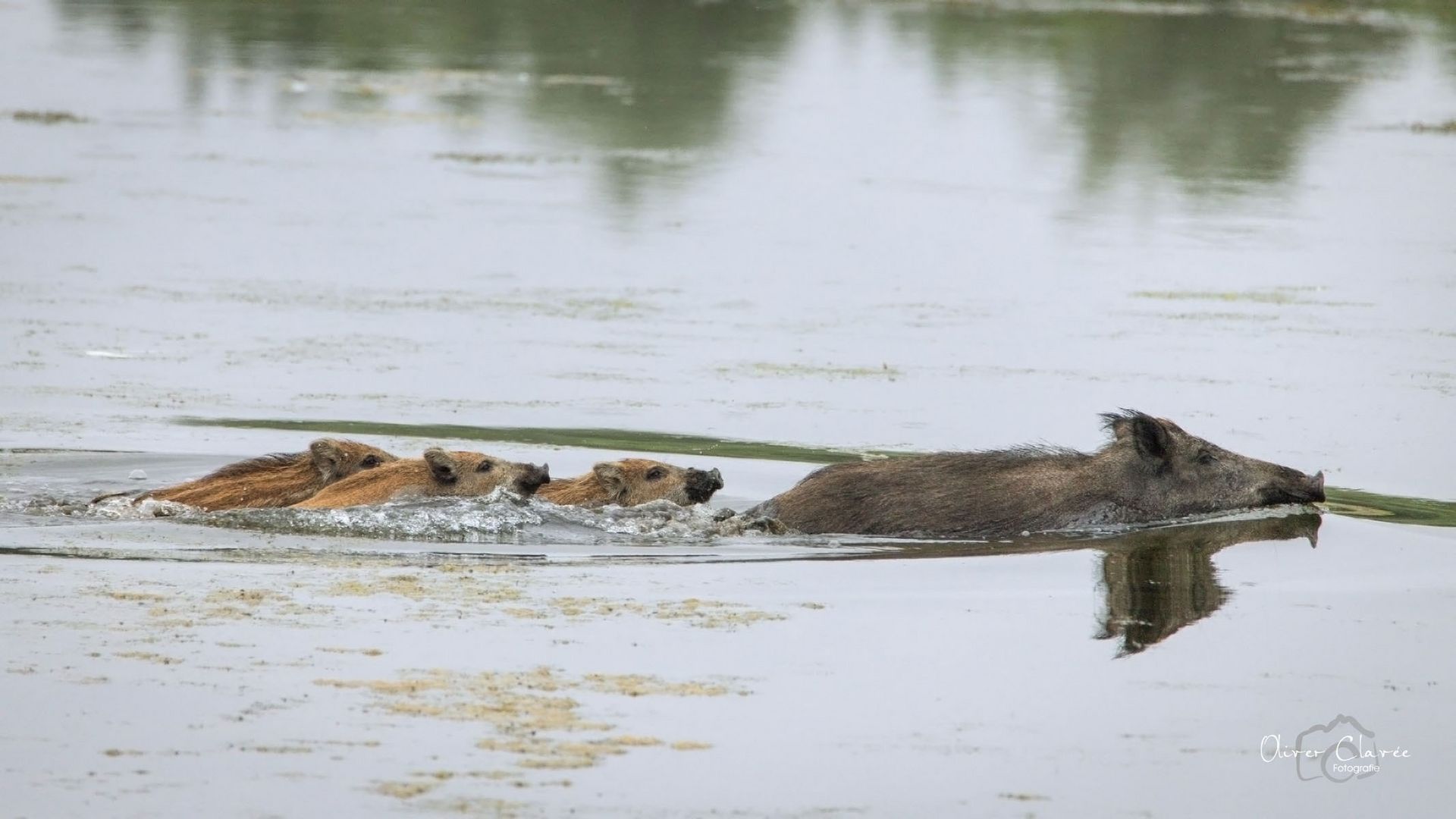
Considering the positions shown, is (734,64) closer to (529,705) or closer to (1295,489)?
(1295,489)

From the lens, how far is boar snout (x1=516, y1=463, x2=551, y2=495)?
44.0 ft

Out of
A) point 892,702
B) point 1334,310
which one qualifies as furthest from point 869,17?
point 892,702

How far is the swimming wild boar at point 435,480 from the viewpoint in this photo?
42.8 feet

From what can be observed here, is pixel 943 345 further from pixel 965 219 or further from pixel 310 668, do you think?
pixel 310 668

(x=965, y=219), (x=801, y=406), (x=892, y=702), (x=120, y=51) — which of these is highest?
(x=120, y=51)

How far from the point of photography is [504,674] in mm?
9344

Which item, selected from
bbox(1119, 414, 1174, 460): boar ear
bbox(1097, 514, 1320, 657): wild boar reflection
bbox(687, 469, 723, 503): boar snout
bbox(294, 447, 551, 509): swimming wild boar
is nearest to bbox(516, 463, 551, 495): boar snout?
bbox(294, 447, 551, 509): swimming wild boar

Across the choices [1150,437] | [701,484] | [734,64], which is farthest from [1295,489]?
[734,64]

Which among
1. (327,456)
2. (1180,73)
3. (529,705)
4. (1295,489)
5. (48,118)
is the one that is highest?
(1180,73)

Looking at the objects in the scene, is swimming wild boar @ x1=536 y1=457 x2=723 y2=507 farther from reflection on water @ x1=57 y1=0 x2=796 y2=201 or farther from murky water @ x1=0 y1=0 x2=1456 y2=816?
reflection on water @ x1=57 y1=0 x2=796 y2=201

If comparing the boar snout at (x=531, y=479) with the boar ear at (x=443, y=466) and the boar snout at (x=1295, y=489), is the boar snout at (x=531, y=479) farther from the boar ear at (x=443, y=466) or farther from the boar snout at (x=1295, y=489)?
the boar snout at (x=1295, y=489)

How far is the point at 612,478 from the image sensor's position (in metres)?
13.5

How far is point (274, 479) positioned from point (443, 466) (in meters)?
1.05

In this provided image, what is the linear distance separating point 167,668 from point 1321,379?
1128 cm
